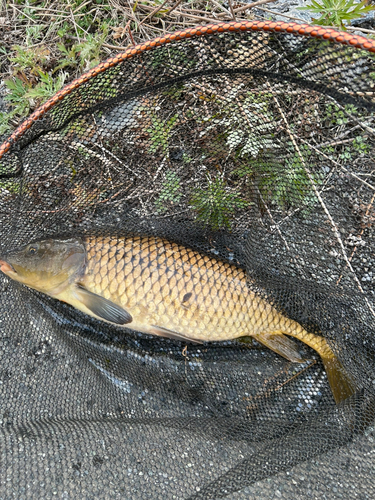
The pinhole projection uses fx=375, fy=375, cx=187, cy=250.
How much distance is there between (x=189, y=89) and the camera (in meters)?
1.22

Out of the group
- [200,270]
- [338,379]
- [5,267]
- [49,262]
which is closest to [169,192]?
[200,270]

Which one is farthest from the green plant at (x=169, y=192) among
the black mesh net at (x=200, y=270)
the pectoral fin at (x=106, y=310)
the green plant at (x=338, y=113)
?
the green plant at (x=338, y=113)

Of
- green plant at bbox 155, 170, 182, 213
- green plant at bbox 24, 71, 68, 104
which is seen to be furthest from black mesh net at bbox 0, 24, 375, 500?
green plant at bbox 24, 71, 68, 104

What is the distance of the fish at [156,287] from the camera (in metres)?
1.41

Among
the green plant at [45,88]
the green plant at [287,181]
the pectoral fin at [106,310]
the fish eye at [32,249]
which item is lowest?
the pectoral fin at [106,310]

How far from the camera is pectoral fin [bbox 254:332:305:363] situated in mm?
1486

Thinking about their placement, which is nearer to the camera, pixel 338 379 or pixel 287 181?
pixel 287 181

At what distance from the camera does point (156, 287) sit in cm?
140

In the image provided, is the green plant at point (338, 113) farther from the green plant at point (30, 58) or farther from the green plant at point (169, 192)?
the green plant at point (30, 58)

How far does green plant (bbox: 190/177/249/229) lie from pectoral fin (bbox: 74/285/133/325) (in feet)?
1.52

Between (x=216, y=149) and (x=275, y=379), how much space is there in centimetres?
92

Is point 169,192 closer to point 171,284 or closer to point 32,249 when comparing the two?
point 171,284

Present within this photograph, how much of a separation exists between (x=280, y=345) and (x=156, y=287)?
550 millimetres

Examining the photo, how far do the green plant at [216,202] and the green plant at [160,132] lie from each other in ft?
0.66
